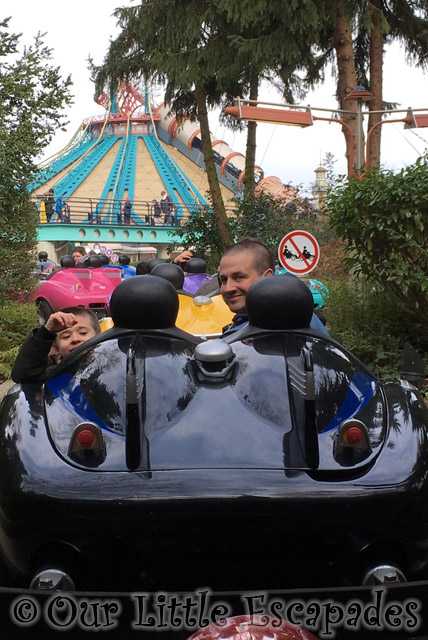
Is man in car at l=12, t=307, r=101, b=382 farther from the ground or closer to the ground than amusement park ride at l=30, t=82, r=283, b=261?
closer to the ground

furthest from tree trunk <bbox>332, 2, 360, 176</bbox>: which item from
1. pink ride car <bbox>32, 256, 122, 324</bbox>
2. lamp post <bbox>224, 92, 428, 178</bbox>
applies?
pink ride car <bbox>32, 256, 122, 324</bbox>

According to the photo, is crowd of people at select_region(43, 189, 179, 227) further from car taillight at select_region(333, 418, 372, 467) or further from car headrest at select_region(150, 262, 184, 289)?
car taillight at select_region(333, 418, 372, 467)

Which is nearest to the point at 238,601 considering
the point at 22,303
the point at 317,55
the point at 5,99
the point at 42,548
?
the point at 42,548

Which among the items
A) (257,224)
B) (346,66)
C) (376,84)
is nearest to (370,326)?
(346,66)

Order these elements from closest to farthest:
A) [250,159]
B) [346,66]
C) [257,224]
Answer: [346,66] < [257,224] < [250,159]

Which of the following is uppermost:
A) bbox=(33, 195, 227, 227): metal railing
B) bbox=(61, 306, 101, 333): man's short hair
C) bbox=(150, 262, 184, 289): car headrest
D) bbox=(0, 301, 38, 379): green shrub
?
bbox=(33, 195, 227, 227): metal railing

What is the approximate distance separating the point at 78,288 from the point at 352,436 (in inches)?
414

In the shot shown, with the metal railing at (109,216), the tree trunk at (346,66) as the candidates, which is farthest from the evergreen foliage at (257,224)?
the metal railing at (109,216)

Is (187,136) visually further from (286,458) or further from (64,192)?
(286,458)

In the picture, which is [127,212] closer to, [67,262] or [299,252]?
[67,262]

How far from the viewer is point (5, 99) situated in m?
9.36

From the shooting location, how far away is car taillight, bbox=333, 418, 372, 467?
223 centimetres

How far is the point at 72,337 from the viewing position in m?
3.49

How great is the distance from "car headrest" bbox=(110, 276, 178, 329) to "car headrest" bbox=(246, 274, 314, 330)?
1.10ft
